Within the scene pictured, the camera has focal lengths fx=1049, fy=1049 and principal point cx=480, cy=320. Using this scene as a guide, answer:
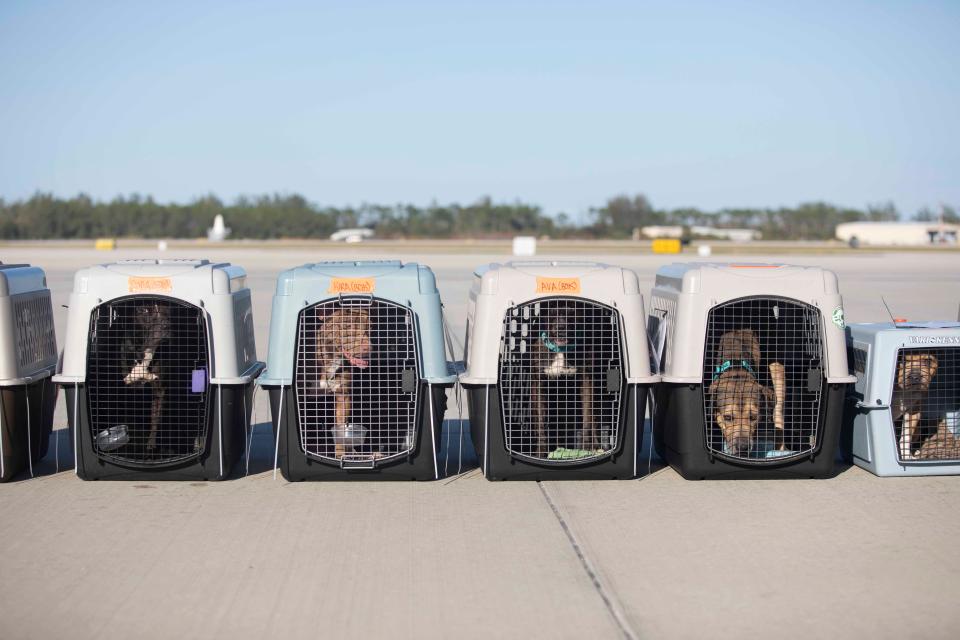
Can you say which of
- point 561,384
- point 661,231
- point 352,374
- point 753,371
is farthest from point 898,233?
point 352,374

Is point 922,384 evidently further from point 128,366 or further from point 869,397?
point 128,366

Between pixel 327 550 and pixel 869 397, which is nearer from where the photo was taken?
pixel 327 550

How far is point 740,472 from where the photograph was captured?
21.1 ft

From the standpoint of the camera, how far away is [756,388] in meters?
6.46

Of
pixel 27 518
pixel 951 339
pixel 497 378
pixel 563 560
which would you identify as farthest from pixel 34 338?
pixel 951 339

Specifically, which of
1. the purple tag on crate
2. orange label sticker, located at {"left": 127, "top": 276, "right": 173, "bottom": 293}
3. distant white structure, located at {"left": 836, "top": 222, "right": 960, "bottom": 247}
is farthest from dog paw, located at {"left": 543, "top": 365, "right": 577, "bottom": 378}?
distant white structure, located at {"left": 836, "top": 222, "right": 960, "bottom": 247}

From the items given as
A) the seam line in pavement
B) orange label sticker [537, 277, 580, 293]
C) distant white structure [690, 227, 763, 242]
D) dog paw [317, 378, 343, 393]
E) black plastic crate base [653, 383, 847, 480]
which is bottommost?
distant white structure [690, 227, 763, 242]

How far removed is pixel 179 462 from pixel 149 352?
69 cm

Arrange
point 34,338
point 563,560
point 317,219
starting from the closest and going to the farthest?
point 563,560 → point 34,338 → point 317,219

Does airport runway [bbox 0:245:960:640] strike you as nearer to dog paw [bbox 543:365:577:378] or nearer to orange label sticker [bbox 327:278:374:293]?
dog paw [bbox 543:365:577:378]

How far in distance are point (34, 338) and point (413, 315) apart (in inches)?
98.4

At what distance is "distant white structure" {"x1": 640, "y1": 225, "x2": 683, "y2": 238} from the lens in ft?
377

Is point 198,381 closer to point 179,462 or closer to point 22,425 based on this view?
point 179,462

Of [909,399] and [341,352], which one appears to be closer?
[341,352]
